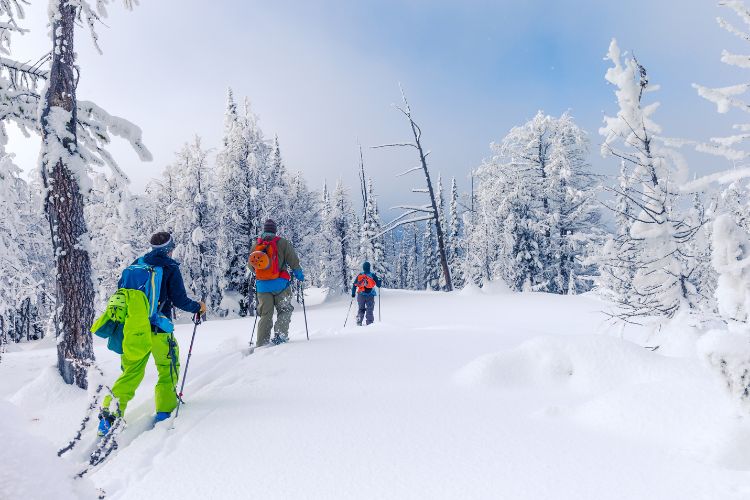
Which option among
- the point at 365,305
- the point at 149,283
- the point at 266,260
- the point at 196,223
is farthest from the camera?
the point at 196,223

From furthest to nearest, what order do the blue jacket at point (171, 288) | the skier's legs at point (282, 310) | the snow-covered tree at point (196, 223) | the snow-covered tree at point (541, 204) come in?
the snow-covered tree at point (541, 204) → the snow-covered tree at point (196, 223) → the skier's legs at point (282, 310) → the blue jacket at point (171, 288)

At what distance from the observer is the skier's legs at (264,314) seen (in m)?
7.60

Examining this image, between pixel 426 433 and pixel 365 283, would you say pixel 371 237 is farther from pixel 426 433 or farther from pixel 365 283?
pixel 426 433

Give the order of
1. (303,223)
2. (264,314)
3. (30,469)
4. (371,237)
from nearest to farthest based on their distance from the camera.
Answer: (30,469) → (264,314) → (303,223) → (371,237)

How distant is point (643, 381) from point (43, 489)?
4.45m

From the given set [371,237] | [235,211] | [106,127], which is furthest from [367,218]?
[106,127]

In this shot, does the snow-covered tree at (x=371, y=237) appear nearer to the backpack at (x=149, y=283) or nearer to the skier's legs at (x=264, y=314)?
the skier's legs at (x=264, y=314)

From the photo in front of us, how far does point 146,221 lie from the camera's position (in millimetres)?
26031

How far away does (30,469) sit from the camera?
1.04m

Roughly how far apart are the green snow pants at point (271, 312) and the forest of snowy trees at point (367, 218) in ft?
8.68

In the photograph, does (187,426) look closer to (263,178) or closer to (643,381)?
(643,381)

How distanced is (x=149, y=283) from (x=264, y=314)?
10.9 feet

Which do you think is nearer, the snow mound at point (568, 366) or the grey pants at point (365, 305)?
the snow mound at point (568, 366)

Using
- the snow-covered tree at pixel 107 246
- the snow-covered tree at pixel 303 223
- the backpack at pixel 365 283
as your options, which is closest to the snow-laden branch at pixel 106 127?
the backpack at pixel 365 283
